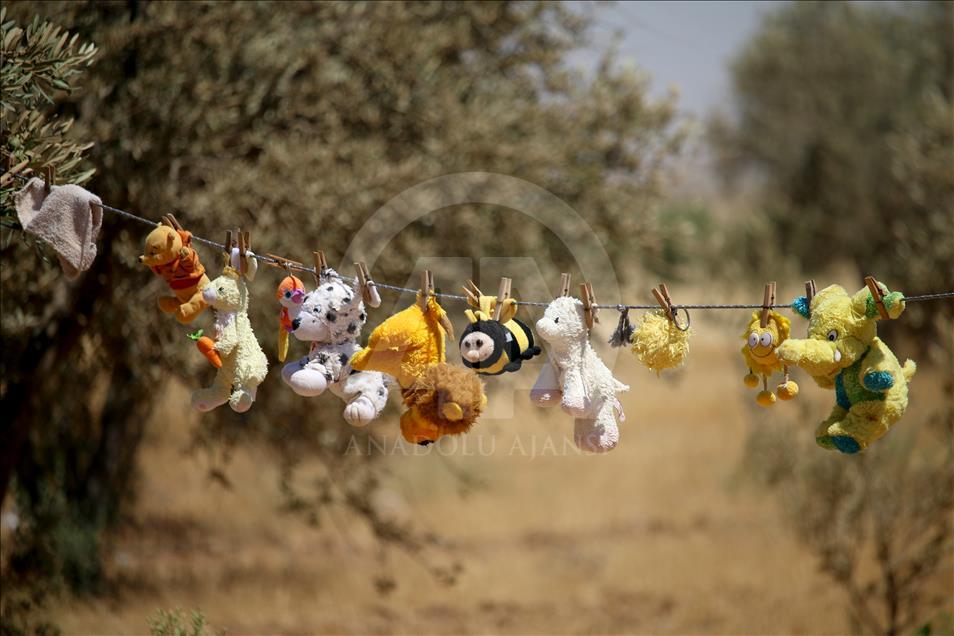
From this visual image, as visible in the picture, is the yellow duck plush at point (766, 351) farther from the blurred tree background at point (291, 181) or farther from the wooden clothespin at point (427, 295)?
the blurred tree background at point (291, 181)

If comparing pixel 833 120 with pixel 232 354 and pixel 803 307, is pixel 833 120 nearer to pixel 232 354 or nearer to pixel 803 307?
pixel 803 307

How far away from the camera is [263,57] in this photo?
6.04m

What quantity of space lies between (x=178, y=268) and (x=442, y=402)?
108cm

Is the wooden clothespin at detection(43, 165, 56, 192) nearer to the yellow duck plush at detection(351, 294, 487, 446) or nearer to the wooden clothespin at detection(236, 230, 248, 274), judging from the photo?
the wooden clothespin at detection(236, 230, 248, 274)

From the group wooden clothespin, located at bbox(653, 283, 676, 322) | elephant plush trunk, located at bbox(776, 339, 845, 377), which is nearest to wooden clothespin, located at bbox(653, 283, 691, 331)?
wooden clothespin, located at bbox(653, 283, 676, 322)

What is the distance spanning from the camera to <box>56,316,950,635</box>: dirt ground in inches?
322

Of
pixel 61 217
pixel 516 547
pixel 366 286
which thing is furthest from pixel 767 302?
pixel 516 547

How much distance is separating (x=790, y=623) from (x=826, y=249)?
1200 cm

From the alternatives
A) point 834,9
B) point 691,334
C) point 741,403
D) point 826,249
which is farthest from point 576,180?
point 834,9

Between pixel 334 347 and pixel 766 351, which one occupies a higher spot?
pixel 766 351

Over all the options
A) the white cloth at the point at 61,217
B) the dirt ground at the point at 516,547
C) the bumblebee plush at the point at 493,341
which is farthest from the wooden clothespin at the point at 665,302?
the dirt ground at the point at 516,547

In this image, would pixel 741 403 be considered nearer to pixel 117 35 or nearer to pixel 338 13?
pixel 338 13

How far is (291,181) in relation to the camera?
20.0 feet

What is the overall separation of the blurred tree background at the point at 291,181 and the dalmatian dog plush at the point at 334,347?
1176 millimetres
